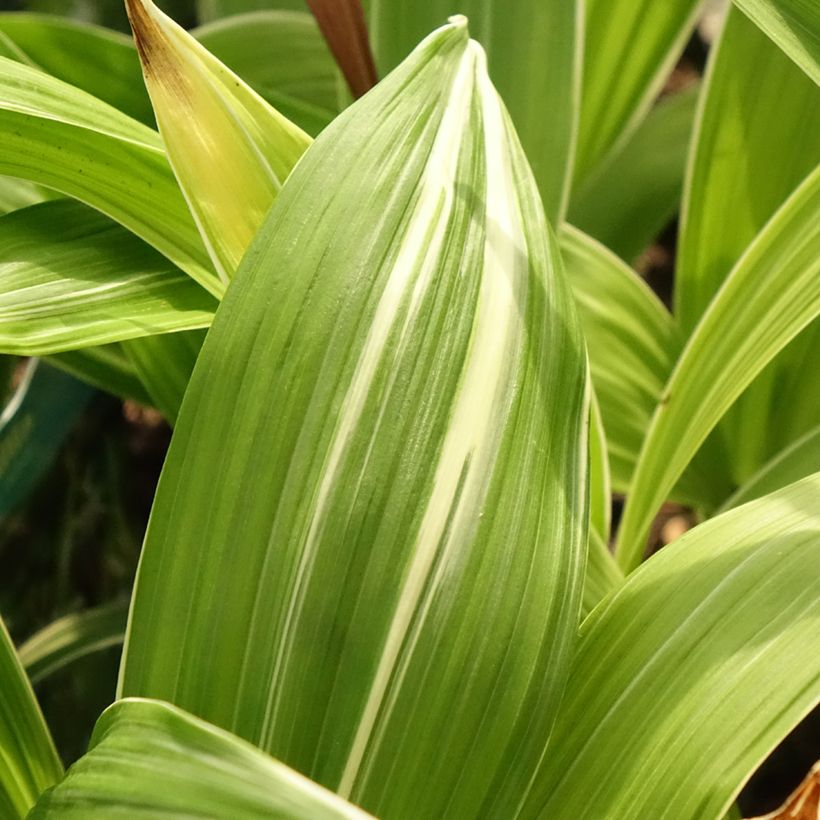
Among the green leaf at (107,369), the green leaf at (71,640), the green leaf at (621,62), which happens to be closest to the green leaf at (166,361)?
the green leaf at (107,369)

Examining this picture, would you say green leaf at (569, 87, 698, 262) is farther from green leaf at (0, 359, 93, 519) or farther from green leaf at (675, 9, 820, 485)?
green leaf at (0, 359, 93, 519)

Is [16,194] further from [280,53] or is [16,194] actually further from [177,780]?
[177,780]

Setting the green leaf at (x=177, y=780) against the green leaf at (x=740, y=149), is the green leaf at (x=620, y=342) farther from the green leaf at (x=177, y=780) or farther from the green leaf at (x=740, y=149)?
the green leaf at (x=177, y=780)

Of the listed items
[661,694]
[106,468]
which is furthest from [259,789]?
[106,468]

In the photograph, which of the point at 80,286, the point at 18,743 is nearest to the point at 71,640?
the point at 18,743

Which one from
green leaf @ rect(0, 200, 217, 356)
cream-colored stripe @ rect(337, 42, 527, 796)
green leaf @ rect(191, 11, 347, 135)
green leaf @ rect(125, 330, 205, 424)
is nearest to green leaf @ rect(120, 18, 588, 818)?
cream-colored stripe @ rect(337, 42, 527, 796)

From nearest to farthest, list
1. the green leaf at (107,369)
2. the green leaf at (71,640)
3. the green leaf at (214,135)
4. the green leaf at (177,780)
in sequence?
1. the green leaf at (177,780)
2. the green leaf at (214,135)
3. the green leaf at (107,369)
4. the green leaf at (71,640)
